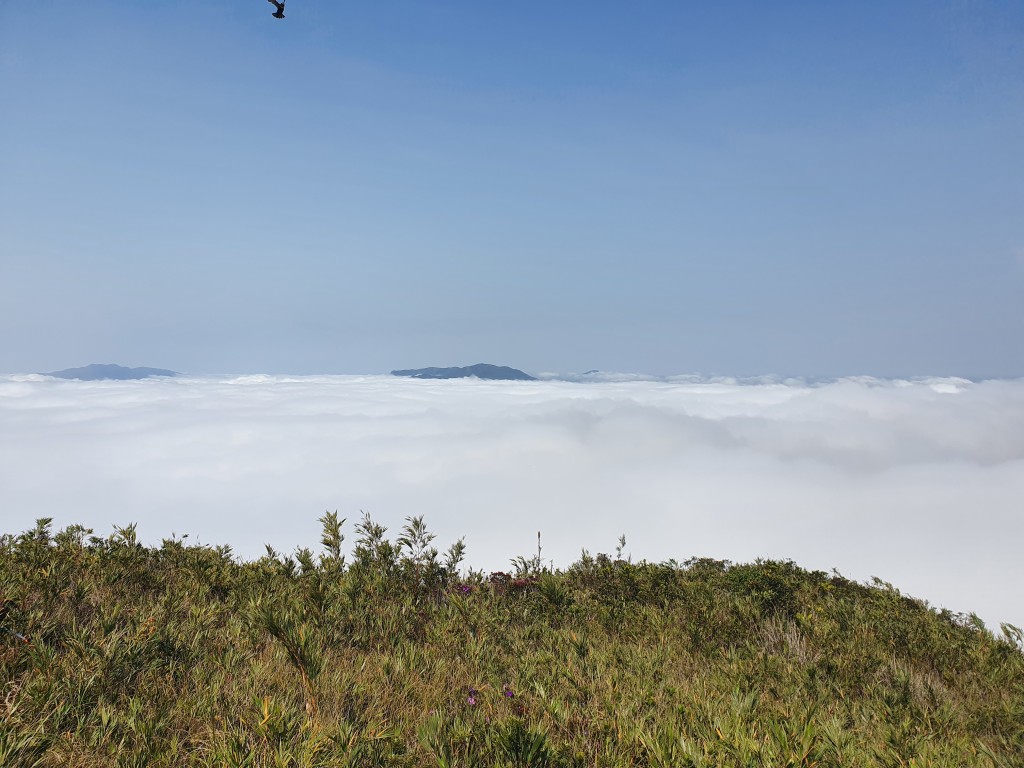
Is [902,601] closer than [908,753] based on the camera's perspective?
No

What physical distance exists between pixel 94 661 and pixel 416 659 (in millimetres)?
2266

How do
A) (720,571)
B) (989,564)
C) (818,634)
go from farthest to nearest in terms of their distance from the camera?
(989,564) → (720,571) → (818,634)

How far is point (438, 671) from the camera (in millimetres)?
4402

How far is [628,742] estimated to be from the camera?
127 inches

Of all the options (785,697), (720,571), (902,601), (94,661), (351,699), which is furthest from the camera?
(720,571)

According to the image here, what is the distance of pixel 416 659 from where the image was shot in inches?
182

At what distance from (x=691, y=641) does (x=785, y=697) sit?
2.23 m

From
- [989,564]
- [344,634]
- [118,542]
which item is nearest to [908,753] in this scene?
[344,634]

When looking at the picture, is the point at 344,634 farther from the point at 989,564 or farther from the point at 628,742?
the point at 989,564

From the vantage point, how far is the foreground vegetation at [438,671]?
9.75 ft

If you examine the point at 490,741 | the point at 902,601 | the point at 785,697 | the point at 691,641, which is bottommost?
the point at 902,601

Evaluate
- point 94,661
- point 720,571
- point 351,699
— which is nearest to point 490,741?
point 351,699

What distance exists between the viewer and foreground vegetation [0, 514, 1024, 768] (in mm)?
2971

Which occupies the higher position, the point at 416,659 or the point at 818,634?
the point at 416,659
